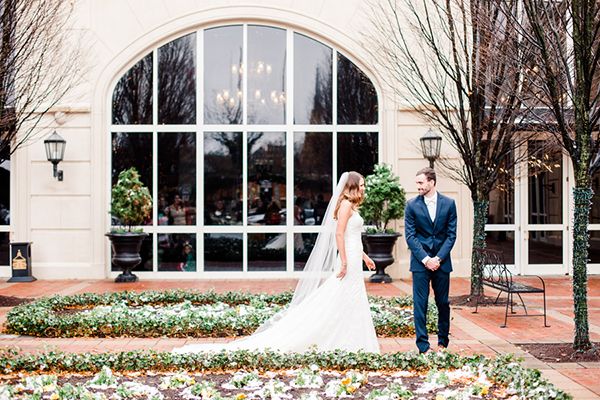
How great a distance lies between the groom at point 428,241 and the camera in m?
7.05

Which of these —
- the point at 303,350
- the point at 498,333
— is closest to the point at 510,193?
the point at 498,333

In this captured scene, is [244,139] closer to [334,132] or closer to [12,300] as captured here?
[334,132]

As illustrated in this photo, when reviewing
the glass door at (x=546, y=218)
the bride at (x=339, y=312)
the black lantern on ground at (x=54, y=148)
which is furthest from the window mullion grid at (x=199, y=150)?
the bride at (x=339, y=312)

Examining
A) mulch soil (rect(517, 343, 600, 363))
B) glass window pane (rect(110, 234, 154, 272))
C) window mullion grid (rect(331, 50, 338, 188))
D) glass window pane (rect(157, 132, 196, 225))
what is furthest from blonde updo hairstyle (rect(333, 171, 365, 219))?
glass window pane (rect(110, 234, 154, 272))

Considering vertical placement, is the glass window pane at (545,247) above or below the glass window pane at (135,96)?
below

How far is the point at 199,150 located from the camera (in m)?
15.0

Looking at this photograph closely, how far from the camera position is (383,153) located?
1501cm

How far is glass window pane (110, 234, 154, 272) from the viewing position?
14.9 meters

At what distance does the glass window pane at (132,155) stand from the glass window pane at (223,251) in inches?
73.3

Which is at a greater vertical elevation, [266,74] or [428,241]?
[266,74]

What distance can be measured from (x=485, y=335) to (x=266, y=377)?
362 cm

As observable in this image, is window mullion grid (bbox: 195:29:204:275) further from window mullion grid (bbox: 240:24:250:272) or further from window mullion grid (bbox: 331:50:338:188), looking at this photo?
window mullion grid (bbox: 331:50:338:188)

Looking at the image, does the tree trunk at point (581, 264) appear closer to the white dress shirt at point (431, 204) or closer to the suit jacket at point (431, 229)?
the suit jacket at point (431, 229)

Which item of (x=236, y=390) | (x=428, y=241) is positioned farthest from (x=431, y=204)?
(x=236, y=390)
